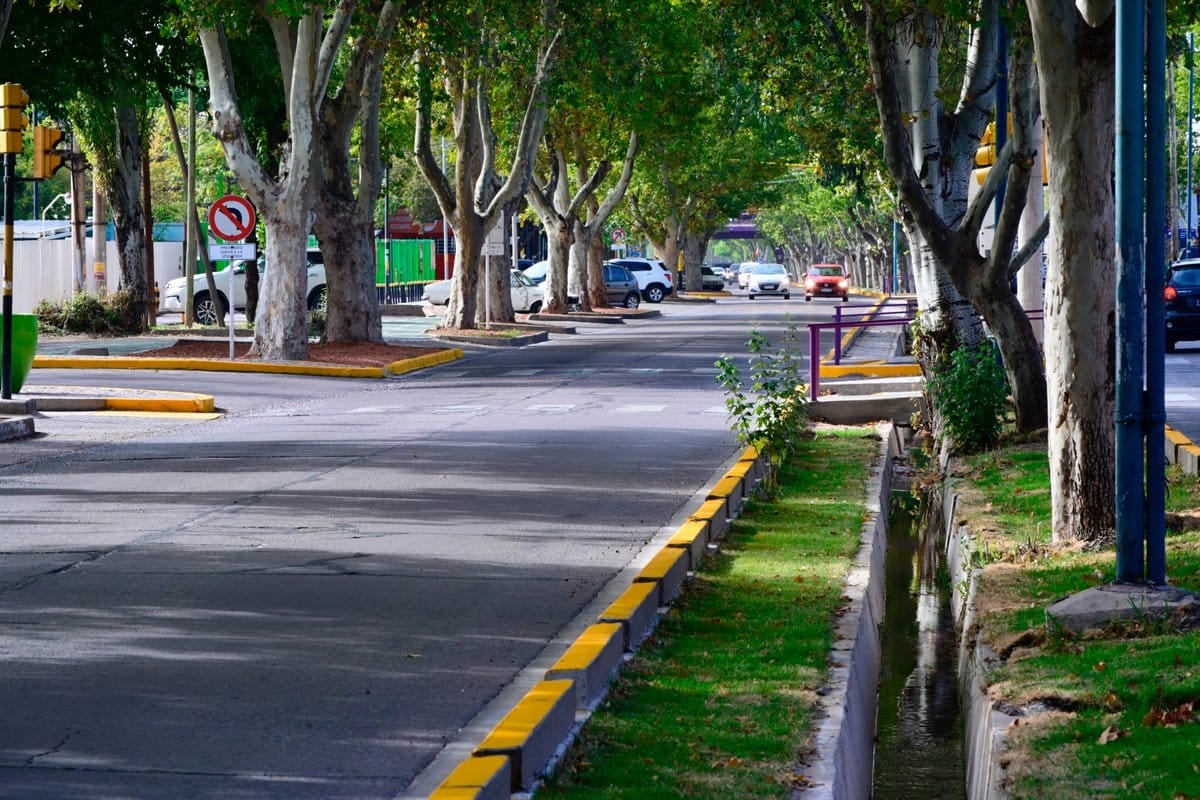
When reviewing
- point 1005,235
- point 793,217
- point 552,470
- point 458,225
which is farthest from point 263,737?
point 793,217

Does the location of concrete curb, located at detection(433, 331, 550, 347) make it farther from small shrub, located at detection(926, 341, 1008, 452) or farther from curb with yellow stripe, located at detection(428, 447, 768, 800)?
curb with yellow stripe, located at detection(428, 447, 768, 800)

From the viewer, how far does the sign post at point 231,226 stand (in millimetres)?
28344

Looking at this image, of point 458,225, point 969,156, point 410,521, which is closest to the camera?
point 410,521

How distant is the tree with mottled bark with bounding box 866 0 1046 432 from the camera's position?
14719mm

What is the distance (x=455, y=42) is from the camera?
29641mm

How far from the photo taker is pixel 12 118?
763 inches

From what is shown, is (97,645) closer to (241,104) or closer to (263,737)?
(263,737)

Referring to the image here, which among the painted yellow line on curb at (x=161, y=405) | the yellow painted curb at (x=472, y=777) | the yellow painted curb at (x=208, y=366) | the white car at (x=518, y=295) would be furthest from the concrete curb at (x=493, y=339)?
the yellow painted curb at (x=472, y=777)

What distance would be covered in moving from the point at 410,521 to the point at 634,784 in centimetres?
637

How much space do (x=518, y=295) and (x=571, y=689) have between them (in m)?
50.5

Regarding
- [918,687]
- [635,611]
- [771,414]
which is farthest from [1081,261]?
[771,414]

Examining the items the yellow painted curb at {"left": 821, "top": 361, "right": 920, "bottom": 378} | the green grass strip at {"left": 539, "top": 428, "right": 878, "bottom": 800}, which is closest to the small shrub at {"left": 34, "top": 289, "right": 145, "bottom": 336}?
the yellow painted curb at {"left": 821, "top": 361, "right": 920, "bottom": 378}

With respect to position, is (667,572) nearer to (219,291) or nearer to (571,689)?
(571,689)

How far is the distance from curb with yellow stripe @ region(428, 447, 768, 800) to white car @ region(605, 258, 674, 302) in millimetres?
65213
